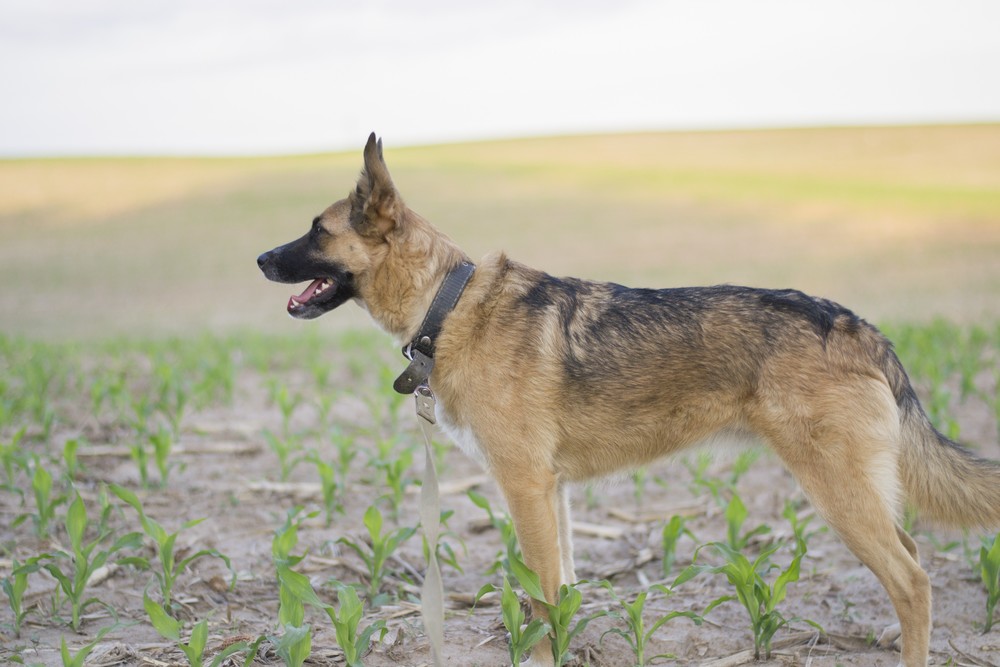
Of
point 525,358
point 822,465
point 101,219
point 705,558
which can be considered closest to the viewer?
point 822,465

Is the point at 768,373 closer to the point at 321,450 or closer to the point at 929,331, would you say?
the point at 321,450

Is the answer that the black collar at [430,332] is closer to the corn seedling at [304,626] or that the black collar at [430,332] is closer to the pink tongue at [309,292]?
the pink tongue at [309,292]

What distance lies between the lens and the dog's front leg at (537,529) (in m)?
4.22

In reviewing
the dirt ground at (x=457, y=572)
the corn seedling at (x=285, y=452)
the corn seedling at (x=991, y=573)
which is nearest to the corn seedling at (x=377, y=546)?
the dirt ground at (x=457, y=572)

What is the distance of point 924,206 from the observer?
34406mm

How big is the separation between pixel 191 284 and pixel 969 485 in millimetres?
26959

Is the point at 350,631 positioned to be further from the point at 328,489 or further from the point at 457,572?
the point at 328,489

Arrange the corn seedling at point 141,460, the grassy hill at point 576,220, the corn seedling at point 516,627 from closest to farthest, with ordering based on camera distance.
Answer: the corn seedling at point 516,627
the corn seedling at point 141,460
the grassy hill at point 576,220

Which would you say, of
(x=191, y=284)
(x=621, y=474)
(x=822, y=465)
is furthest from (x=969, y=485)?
(x=191, y=284)

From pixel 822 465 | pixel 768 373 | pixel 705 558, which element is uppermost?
pixel 768 373

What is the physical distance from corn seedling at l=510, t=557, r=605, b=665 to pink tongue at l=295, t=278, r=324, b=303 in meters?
1.81

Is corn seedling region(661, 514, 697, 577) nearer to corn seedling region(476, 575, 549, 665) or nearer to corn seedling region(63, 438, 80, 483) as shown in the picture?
corn seedling region(476, 575, 549, 665)

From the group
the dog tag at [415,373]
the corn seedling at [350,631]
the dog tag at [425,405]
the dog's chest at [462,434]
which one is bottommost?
the corn seedling at [350,631]

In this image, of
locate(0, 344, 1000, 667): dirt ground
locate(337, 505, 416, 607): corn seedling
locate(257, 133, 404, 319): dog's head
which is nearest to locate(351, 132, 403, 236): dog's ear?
locate(257, 133, 404, 319): dog's head
